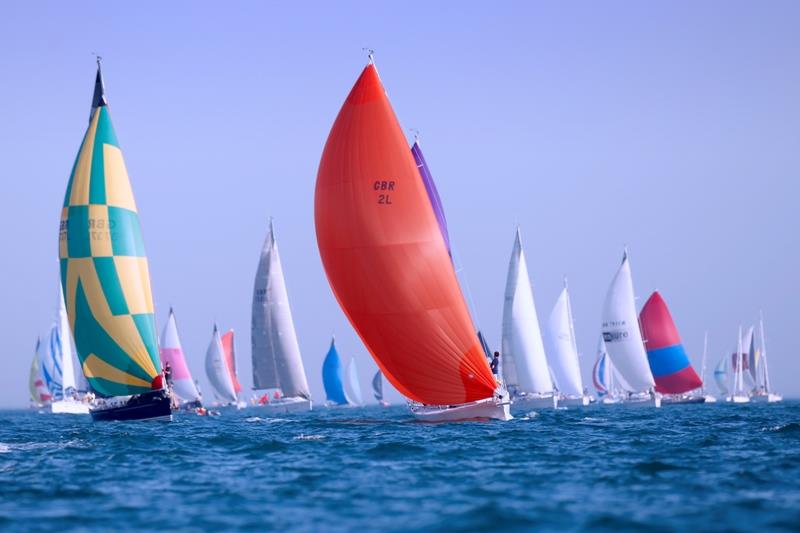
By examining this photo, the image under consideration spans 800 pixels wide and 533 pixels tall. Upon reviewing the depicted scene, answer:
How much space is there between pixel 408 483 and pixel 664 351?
233 ft

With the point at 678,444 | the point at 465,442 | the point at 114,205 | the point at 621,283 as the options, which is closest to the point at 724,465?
the point at 678,444

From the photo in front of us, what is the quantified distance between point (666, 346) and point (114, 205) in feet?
175

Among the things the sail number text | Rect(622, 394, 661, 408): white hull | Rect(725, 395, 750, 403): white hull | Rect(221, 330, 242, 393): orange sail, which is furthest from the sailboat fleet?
Rect(725, 395, 750, 403): white hull

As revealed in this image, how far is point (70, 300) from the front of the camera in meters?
48.3

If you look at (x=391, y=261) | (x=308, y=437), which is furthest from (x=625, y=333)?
(x=308, y=437)

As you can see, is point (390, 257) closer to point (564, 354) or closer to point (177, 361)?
point (564, 354)

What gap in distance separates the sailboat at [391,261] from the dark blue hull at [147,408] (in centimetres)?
1482

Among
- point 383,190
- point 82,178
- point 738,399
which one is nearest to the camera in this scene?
point 383,190

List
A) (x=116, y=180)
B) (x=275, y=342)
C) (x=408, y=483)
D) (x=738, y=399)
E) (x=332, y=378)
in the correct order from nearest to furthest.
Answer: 1. (x=408, y=483)
2. (x=116, y=180)
3. (x=275, y=342)
4. (x=738, y=399)
5. (x=332, y=378)

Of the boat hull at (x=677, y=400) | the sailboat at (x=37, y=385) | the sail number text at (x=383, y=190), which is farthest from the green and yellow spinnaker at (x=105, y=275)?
the sailboat at (x=37, y=385)

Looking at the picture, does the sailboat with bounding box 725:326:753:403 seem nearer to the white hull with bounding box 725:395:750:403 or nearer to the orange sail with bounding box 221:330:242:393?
the white hull with bounding box 725:395:750:403

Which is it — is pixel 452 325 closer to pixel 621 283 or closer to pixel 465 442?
pixel 465 442

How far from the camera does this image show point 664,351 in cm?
8931

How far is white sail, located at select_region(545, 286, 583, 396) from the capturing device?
→ 288ft
